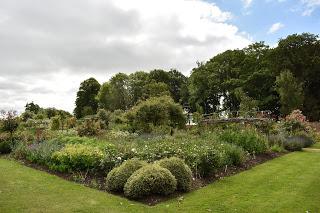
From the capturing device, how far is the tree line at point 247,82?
1582 inches

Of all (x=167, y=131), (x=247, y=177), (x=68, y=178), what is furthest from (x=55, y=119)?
(x=247, y=177)

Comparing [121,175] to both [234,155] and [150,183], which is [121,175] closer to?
[150,183]

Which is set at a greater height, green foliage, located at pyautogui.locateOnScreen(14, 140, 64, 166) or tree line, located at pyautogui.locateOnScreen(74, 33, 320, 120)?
tree line, located at pyautogui.locateOnScreen(74, 33, 320, 120)

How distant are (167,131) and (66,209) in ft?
49.3

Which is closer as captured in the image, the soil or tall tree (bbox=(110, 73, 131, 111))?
the soil

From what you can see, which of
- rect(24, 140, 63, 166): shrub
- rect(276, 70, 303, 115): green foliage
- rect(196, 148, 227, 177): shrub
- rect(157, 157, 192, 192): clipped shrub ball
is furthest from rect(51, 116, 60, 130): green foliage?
rect(157, 157, 192, 192): clipped shrub ball

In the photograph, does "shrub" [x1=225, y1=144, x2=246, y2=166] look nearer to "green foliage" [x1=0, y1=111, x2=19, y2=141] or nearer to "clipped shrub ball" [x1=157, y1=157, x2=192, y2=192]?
"clipped shrub ball" [x1=157, y1=157, x2=192, y2=192]

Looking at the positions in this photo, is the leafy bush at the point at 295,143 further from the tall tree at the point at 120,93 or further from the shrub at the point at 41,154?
the tall tree at the point at 120,93

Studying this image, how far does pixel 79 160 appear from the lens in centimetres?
1173

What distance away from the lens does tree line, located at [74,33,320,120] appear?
40184 mm

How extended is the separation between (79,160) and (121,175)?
273 centimetres

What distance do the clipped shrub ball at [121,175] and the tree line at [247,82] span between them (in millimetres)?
20234

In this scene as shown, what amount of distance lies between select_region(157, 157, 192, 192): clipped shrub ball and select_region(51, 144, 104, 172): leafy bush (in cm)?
263

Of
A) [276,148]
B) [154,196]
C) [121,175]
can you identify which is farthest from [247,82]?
[154,196]
